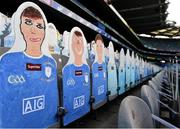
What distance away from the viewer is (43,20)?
7.10 ft

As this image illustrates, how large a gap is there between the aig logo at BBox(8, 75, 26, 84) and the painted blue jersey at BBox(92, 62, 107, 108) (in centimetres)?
169

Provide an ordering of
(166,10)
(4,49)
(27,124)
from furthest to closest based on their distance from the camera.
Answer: (166,10) → (27,124) → (4,49)

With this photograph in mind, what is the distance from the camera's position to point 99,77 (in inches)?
Result: 148

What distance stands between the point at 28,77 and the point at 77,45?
1.11 meters

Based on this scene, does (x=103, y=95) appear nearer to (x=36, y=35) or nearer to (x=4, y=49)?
(x=36, y=35)

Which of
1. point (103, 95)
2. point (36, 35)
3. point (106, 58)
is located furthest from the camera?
point (106, 58)

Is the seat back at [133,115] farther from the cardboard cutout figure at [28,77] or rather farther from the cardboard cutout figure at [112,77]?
the cardboard cutout figure at [112,77]

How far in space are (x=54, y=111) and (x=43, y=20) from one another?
2.52 ft

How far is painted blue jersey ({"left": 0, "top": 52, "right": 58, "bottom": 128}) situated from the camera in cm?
170

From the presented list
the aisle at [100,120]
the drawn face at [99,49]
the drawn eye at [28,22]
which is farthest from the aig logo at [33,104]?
the drawn face at [99,49]

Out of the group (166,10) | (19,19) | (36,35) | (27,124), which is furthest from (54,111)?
(166,10)

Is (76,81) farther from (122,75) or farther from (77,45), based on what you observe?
(122,75)

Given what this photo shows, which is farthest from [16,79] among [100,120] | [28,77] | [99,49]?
[100,120]

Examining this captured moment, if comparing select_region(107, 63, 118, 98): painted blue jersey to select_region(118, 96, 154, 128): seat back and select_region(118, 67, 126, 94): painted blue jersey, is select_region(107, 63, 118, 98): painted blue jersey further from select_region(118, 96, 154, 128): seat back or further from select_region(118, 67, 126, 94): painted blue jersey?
select_region(118, 96, 154, 128): seat back
